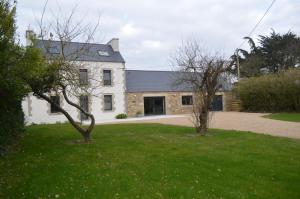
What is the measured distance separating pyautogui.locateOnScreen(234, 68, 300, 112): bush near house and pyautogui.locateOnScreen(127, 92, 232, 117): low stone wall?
3169 mm

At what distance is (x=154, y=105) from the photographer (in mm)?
29906

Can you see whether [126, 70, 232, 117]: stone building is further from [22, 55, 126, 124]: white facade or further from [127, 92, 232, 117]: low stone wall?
[22, 55, 126, 124]: white facade

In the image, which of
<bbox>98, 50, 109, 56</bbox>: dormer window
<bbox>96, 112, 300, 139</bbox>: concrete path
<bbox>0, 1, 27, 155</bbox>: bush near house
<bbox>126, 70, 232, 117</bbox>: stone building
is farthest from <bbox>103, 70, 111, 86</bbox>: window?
<bbox>0, 1, 27, 155</bbox>: bush near house

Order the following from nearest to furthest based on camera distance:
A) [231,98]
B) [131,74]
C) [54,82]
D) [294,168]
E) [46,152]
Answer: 1. [294,168]
2. [46,152]
3. [54,82]
4. [131,74]
5. [231,98]

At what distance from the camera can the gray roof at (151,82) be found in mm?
28594

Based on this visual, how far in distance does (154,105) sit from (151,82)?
212 centimetres

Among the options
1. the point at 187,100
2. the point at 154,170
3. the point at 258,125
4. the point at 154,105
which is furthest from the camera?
the point at 187,100

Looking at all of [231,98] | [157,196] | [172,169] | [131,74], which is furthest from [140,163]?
[231,98]

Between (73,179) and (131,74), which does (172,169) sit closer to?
(73,179)

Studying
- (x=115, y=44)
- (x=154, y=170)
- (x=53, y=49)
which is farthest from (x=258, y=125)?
(x=115, y=44)

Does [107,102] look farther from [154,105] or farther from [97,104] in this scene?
[154,105]

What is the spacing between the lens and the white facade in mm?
23219

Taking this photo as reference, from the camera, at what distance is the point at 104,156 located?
25.2 feet

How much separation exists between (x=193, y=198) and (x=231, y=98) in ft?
94.1
